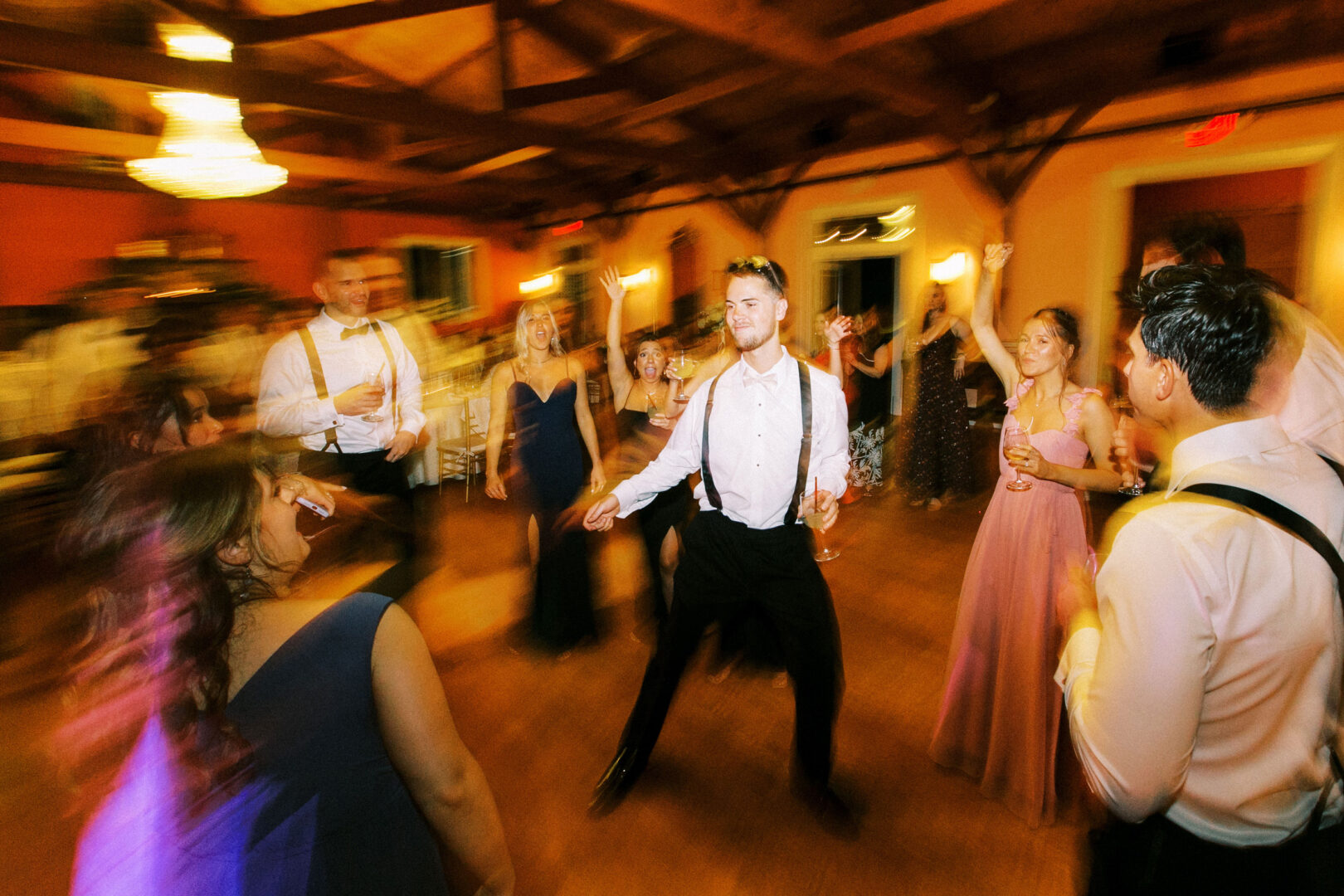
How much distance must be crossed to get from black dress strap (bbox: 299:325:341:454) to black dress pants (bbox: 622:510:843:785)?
58.8 inches

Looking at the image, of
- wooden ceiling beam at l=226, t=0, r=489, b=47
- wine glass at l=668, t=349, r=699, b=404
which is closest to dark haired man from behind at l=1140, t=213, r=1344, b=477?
wine glass at l=668, t=349, r=699, b=404

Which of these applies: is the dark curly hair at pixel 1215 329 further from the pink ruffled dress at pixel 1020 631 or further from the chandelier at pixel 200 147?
the chandelier at pixel 200 147

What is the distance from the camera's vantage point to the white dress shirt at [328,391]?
253cm

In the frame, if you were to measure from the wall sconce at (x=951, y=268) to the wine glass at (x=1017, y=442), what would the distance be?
17.1 ft

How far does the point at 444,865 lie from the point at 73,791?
0.54 m

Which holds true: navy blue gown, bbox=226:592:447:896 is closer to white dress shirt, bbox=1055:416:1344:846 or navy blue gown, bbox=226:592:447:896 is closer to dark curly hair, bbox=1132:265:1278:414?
white dress shirt, bbox=1055:416:1344:846

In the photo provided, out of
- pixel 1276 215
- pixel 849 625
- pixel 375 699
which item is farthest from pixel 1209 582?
pixel 1276 215

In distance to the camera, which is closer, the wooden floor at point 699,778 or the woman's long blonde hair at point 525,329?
the wooden floor at point 699,778

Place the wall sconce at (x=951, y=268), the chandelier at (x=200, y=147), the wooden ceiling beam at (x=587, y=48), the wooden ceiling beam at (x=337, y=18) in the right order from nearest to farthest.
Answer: the chandelier at (x=200, y=147) < the wooden ceiling beam at (x=337, y=18) < the wooden ceiling beam at (x=587, y=48) < the wall sconce at (x=951, y=268)

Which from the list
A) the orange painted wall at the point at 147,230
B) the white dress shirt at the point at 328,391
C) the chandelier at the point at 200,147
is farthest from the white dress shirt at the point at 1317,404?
the orange painted wall at the point at 147,230

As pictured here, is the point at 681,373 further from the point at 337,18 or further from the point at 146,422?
the point at 337,18

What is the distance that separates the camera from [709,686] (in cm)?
280

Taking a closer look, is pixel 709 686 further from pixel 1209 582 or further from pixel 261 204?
pixel 261 204

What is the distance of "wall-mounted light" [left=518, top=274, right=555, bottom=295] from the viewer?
38.6 feet
